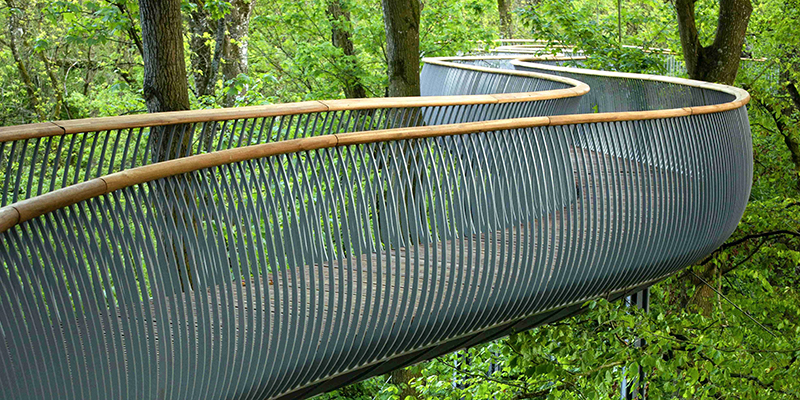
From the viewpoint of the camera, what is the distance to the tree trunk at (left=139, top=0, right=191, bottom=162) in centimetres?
698

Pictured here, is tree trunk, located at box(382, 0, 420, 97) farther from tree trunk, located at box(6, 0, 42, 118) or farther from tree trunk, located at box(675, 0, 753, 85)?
tree trunk, located at box(6, 0, 42, 118)

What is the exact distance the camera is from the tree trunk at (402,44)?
33.2 feet

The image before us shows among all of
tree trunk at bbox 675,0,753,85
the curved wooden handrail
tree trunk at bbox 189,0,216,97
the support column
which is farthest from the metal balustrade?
tree trunk at bbox 189,0,216,97

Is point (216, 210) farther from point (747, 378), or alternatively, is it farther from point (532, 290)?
point (747, 378)

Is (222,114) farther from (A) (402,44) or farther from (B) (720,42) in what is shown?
(B) (720,42)

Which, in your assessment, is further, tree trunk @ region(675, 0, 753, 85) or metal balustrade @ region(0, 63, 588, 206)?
tree trunk @ region(675, 0, 753, 85)

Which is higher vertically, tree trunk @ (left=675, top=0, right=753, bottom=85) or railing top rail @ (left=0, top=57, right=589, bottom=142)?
railing top rail @ (left=0, top=57, right=589, bottom=142)

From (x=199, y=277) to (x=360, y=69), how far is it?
14.9 meters

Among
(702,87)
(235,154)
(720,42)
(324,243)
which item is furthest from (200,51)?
(235,154)

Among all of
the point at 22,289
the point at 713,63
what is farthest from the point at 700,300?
the point at 22,289

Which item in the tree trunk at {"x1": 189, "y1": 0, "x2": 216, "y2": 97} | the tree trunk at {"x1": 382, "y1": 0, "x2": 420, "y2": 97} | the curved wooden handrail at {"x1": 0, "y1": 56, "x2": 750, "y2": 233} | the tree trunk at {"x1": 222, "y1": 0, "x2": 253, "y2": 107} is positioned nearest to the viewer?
the curved wooden handrail at {"x1": 0, "y1": 56, "x2": 750, "y2": 233}

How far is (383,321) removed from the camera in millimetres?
4645

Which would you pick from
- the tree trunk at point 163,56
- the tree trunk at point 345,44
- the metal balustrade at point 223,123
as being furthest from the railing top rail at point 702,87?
the tree trunk at point 345,44

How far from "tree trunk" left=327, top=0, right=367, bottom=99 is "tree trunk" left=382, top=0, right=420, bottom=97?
7.62 meters
